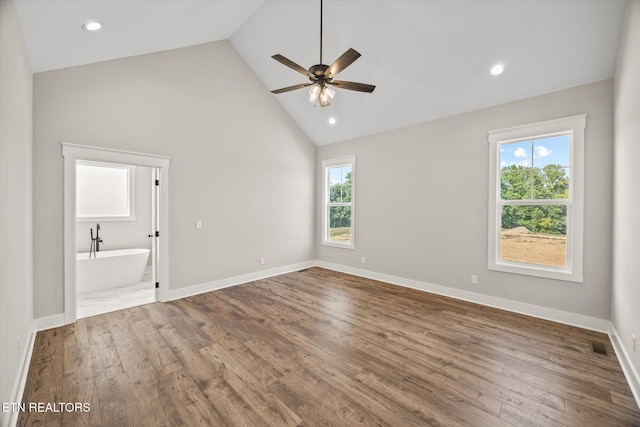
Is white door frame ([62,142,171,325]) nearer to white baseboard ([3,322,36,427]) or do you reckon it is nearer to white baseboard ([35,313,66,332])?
white baseboard ([35,313,66,332])

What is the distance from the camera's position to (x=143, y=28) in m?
3.06

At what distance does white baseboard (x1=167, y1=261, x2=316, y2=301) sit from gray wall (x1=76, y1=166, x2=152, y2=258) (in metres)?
2.34

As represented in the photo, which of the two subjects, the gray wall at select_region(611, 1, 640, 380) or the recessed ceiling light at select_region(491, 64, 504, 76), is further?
the recessed ceiling light at select_region(491, 64, 504, 76)

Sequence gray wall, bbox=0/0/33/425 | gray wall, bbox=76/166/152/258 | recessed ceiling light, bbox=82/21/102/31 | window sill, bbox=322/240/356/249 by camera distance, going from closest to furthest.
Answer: gray wall, bbox=0/0/33/425
recessed ceiling light, bbox=82/21/102/31
gray wall, bbox=76/166/152/258
window sill, bbox=322/240/356/249

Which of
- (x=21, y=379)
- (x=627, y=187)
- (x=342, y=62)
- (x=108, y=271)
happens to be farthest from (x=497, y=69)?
(x=108, y=271)

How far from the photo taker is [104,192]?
548 centimetres

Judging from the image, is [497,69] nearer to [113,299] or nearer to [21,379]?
[21,379]

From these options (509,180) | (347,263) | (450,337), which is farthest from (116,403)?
(509,180)

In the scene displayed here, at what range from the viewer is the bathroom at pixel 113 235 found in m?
4.37

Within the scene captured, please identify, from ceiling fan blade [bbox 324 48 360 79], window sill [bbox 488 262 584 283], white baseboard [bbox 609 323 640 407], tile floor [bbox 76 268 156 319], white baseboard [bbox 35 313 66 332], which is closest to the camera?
white baseboard [bbox 609 323 640 407]

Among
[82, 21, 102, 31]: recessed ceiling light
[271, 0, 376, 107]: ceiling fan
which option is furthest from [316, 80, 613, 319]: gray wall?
[82, 21, 102, 31]: recessed ceiling light

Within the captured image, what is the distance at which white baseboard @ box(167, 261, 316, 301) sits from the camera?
4.23 m

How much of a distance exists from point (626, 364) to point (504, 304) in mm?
1455

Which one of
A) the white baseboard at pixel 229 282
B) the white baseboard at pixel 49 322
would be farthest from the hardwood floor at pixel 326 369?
the white baseboard at pixel 229 282
